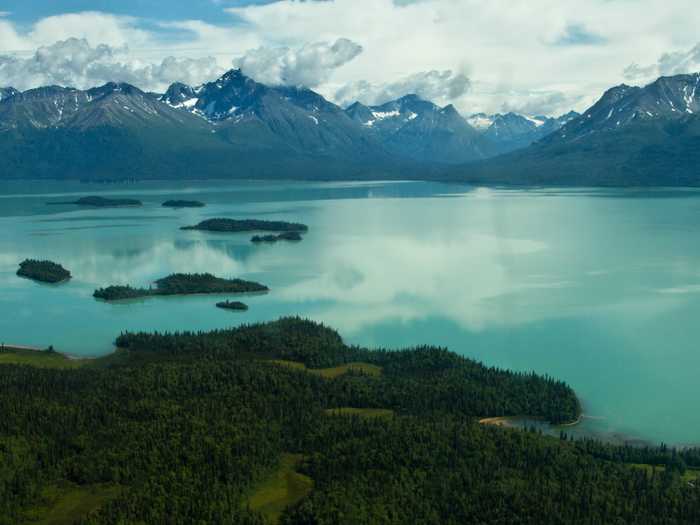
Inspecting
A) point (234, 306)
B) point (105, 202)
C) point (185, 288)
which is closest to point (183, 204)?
point (105, 202)

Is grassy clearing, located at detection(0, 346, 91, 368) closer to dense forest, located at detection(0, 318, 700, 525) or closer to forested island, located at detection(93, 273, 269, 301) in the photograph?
dense forest, located at detection(0, 318, 700, 525)

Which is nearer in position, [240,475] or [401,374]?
[240,475]

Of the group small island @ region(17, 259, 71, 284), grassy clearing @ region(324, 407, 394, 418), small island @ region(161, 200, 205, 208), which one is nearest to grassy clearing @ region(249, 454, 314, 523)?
grassy clearing @ region(324, 407, 394, 418)

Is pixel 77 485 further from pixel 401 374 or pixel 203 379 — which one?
pixel 401 374

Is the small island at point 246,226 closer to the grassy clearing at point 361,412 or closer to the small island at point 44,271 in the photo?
the small island at point 44,271

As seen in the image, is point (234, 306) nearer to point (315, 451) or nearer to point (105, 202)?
point (315, 451)

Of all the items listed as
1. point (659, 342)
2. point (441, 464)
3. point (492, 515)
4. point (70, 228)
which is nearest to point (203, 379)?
point (441, 464)
